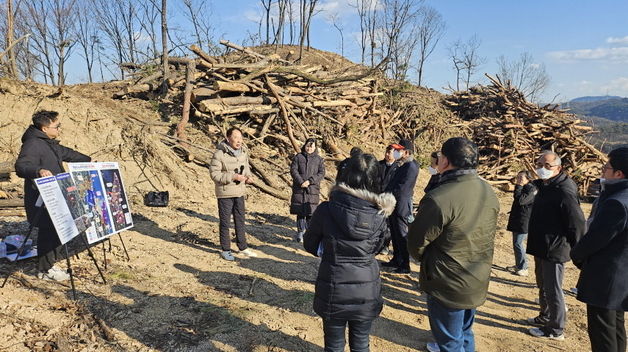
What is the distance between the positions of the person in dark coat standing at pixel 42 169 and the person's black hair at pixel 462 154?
4148 mm

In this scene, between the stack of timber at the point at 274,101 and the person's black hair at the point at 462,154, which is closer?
the person's black hair at the point at 462,154

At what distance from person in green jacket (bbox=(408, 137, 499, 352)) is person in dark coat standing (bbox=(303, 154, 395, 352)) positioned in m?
0.32

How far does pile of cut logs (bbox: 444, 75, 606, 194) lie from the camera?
1535 cm

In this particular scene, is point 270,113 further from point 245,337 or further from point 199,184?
point 245,337

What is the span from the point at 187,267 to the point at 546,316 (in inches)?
184

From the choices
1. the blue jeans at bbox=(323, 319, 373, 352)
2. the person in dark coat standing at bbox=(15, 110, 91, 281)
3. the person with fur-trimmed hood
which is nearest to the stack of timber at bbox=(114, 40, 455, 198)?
the person with fur-trimmed hood

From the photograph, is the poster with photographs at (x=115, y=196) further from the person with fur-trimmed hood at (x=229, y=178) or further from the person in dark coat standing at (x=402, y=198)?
the person in dark coat standing at (x=402, y=198)

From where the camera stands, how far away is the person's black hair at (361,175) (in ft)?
8.68

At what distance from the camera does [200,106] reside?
1099 cm

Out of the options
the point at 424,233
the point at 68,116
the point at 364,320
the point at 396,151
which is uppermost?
the point at 68,116

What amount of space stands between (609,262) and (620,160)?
81 cm

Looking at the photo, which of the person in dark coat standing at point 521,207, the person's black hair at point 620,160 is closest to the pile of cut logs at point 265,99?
the person in dark coat standing at point 521,207

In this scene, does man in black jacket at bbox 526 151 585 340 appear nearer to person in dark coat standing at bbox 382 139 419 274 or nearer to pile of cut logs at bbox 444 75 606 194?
person in dark coat standing at bbox 382 139 419 274

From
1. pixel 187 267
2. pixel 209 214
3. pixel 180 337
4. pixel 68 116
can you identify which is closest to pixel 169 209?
pixel 209 214
